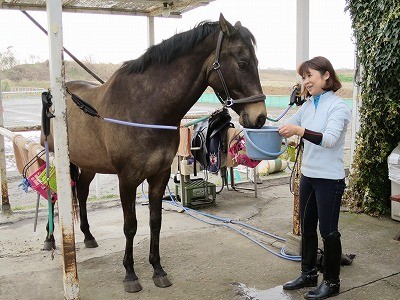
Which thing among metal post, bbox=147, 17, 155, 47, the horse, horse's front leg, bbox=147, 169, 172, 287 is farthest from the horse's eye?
metal post, bbox=147, 17, 155, 47

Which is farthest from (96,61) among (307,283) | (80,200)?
(307,283)

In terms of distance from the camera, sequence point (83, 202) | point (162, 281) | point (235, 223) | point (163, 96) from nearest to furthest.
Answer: point (163, 96) → point (162, 281) → point (83, 202) → point (235, 223)

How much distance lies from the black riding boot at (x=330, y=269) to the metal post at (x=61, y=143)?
5.35ft

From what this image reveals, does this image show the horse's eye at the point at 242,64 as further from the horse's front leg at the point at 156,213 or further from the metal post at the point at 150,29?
the metal post at the point at 150,29

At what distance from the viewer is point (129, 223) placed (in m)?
3.04

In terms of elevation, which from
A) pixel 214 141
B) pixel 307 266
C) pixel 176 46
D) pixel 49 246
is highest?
pixel 176 46

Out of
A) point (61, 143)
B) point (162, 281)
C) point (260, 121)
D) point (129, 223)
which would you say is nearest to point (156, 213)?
point (129, 223)

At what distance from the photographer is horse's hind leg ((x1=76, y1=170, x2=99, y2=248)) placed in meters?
3.90

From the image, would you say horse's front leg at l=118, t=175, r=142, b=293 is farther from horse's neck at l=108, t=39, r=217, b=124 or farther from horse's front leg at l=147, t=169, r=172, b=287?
horse's neck at l=108, t=39, r=217, b=124

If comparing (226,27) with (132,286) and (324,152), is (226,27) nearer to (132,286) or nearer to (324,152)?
(324,152)

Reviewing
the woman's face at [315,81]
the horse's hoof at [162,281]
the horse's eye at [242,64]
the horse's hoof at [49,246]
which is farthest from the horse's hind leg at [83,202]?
the woman's face at [315,81]

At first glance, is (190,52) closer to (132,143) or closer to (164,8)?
(132,143)

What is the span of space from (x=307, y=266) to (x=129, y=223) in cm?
Result: 138

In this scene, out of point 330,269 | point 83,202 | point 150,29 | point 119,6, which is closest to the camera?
point 330,269
